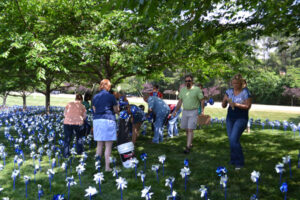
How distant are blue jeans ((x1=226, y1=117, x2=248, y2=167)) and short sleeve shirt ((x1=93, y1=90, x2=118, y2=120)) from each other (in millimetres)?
2440

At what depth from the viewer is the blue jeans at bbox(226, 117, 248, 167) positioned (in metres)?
4.23

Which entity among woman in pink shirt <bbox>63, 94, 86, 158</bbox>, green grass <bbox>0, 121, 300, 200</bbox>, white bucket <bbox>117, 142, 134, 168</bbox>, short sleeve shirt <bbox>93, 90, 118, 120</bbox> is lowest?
green grass <bbox>0, 121, 300, 200</bbox>

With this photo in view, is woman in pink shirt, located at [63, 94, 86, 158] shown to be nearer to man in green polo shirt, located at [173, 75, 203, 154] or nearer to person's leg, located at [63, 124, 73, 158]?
person's leg, located at [63, 124, 73, 158]

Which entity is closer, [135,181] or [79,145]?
[135,181]

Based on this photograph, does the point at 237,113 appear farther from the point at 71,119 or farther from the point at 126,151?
the point at 71,119

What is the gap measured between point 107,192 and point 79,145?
104 inches

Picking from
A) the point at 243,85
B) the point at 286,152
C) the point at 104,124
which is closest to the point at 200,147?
the point at 286,152

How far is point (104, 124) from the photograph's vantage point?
4406 mm

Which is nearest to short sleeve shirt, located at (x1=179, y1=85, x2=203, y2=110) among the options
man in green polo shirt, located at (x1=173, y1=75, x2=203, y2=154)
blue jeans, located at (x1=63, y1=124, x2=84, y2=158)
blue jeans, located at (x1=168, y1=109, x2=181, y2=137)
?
man in green polo shirt, located at (x1=173, y1=75, x2=203, y2=154)

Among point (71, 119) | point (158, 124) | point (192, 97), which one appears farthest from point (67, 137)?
point (192, 97)

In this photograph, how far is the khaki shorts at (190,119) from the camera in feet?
18.1

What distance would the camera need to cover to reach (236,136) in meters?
4.27

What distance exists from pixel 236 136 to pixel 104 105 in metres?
2.72

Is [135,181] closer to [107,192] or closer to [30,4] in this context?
[107,192]
